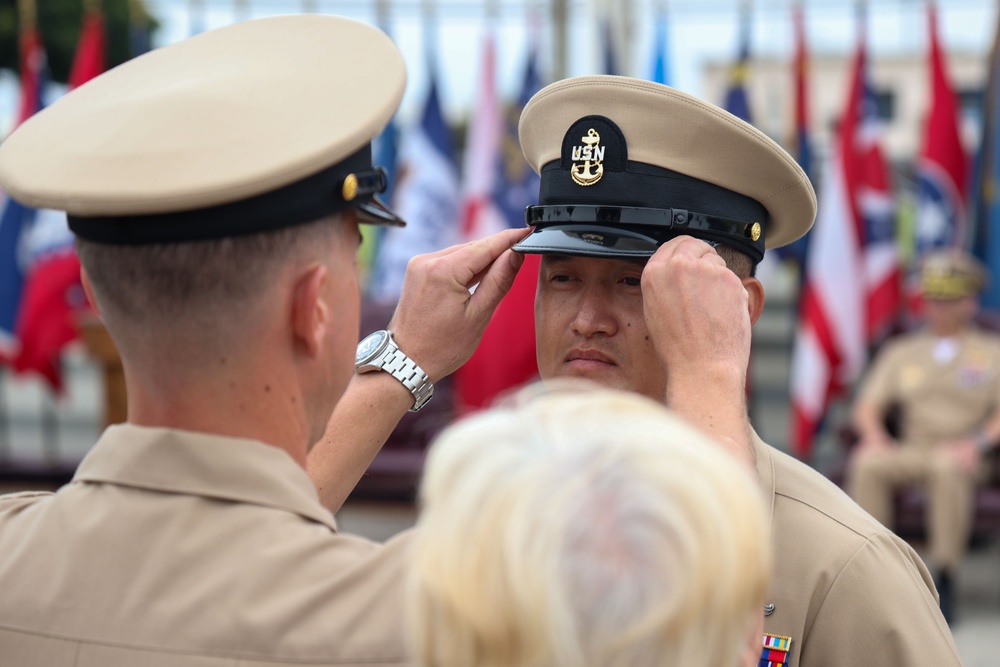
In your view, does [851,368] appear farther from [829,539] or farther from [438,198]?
[829,539]

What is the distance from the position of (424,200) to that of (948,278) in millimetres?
4088

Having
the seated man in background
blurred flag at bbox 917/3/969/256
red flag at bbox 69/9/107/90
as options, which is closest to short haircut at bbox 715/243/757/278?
the seated man in background

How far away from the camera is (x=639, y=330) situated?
224cm

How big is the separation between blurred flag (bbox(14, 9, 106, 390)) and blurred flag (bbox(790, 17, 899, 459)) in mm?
5402

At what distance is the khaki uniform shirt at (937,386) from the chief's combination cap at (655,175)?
539cm

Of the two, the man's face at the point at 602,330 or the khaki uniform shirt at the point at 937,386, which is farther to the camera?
the khaki uniform shirt at the point at 937,386

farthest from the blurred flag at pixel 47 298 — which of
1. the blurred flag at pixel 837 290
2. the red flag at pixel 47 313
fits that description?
the blurred flag at pixel 837 290

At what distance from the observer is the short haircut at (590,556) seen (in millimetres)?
1014

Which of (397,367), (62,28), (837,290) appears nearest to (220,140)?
(397,367)

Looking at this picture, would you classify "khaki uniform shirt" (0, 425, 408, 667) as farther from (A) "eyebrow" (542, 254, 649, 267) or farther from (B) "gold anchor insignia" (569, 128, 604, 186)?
(B) "gold anchor insignia" (569, 128, 604, 186)

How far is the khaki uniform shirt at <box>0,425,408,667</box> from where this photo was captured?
129cm

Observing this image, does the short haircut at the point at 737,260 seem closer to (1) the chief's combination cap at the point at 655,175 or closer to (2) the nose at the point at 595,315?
(1) the chief's combination cap at the point at 655,175

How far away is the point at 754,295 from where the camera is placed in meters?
2.31

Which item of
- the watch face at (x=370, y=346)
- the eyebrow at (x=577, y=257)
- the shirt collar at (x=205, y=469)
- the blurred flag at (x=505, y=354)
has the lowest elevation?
the blurred flag at (x=505, y=354)
